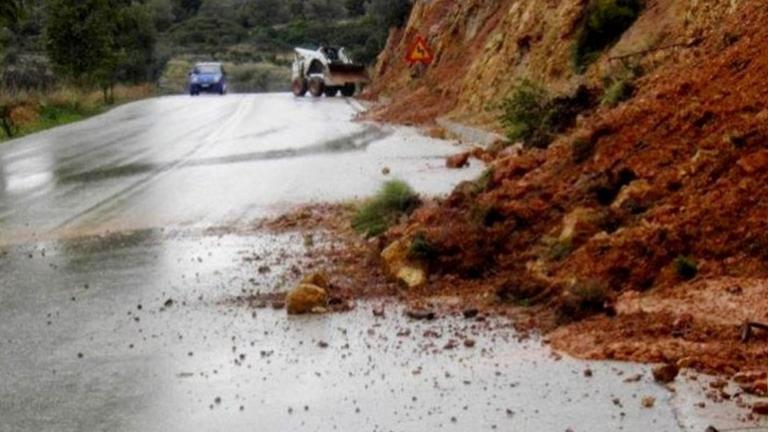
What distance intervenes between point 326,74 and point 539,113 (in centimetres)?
3948

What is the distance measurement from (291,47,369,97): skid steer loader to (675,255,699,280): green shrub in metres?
48.0

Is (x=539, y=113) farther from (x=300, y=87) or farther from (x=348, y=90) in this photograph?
(x=300, y=87)

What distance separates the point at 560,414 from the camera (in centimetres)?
670

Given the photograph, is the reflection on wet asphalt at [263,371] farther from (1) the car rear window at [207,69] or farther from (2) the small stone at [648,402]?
(1) the car rear window at [207,69]

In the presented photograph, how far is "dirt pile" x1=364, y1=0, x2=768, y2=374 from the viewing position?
8141 millimetres

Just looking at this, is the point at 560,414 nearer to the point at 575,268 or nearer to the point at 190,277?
the point at 575,268

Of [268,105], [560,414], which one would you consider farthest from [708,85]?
[268,105]

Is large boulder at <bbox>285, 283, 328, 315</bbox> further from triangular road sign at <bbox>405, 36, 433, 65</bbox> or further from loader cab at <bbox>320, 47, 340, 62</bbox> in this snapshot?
loader cab at <bbox>320, 47, 340, 62</bbox>

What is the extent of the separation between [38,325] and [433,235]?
10.8 feet

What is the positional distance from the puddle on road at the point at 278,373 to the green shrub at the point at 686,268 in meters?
1.31

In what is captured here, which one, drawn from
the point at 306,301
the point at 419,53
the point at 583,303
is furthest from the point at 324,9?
the point at 583,303

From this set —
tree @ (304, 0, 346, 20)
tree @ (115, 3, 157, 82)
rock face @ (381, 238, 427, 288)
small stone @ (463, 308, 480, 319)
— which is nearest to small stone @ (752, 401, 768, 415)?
small stone @ (463, 308, 480, 319)

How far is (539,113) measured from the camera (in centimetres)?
1789

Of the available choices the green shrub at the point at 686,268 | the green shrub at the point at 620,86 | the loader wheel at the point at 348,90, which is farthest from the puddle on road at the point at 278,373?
the loader wheel at the point at 348,90
